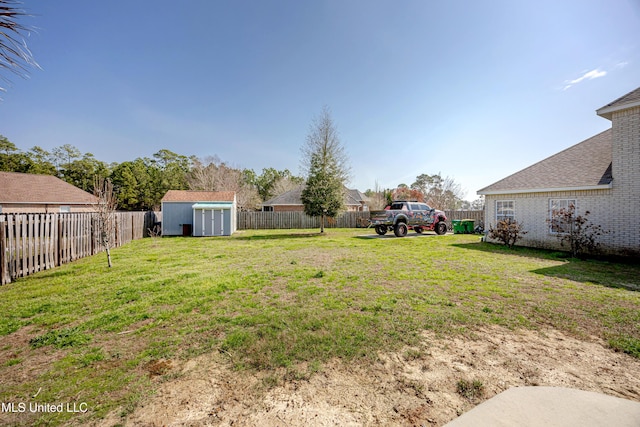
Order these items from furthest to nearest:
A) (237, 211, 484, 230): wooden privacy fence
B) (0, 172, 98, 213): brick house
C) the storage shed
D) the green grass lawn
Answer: (237, 211, 484, 230): wooden privacy fence, (0, 172, 98, 213): brick house, the storage shed, the green grass lawn

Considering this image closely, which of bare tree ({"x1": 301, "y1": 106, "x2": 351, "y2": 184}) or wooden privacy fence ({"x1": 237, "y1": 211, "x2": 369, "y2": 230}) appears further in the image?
wooden privacy fence ({"x1": 237, "y1": 211, "x2": 369, "y2": 230})

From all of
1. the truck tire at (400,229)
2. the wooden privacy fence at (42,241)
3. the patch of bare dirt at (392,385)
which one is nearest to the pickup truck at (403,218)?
the truck tire at (400,229)

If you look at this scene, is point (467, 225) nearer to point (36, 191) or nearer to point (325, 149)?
point (325, 149)

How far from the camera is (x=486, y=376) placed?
95.7 inches

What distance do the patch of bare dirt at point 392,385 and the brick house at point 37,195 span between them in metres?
22.9

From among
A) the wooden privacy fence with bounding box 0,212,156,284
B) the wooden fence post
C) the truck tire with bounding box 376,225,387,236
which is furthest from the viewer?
the truck tire with bounding box 376,225,387,236

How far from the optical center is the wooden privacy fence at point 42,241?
589cm

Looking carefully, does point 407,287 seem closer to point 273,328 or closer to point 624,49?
point 273,328

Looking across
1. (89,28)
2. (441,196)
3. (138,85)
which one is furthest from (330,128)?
(441,196)

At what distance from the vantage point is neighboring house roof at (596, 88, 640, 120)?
838 centimetres

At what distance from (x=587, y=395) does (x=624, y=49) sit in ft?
32.7

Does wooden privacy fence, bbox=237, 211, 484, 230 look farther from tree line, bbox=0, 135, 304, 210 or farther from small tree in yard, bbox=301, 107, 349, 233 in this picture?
tree line, bbox=0, 135, 304, 210

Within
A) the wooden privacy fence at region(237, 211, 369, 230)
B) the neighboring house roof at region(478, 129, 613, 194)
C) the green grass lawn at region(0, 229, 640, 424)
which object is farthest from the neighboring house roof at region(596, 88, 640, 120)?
the wooden privacy fence at region(237, 211, 369, 230)

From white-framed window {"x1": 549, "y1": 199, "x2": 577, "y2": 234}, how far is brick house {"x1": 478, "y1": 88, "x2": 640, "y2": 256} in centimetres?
4
